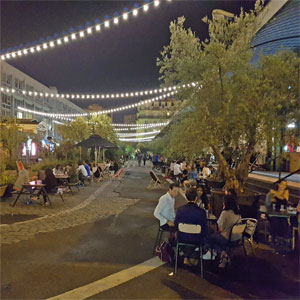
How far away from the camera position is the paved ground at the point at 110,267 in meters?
3.96

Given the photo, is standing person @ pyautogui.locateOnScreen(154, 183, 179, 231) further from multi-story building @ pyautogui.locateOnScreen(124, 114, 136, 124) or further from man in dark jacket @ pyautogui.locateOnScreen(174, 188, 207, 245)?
multi-story building @ pyautogui.locateOnScreen(124, 114, 136, 124)

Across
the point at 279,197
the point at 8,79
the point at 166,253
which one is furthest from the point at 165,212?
the point at 8,79

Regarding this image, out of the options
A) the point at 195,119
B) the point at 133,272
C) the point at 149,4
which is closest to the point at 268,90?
the point at 195,119

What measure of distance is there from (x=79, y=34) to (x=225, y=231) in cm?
755

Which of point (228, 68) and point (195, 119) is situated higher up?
point (228, 68)

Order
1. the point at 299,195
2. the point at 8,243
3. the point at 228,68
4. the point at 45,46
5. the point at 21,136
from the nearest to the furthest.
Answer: the point at 8,243, the point at 228,68, the point at 299,195, the point at 45,46, the point at 21,136

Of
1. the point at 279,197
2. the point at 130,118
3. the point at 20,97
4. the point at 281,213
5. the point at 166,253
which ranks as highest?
the point at 130,118

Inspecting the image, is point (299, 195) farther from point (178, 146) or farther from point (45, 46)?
point (45, 46)

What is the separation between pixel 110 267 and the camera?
4730 millimetres

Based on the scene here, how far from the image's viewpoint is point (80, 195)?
1173 cm

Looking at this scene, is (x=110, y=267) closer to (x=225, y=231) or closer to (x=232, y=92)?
(x=225, y=231)

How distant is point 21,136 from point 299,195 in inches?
586

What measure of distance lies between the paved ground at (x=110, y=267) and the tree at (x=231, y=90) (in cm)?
253

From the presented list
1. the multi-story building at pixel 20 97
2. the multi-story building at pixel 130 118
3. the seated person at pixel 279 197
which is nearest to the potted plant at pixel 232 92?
the seated person at pixel 279 197
